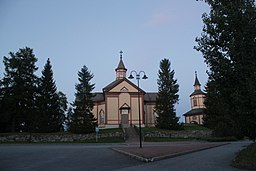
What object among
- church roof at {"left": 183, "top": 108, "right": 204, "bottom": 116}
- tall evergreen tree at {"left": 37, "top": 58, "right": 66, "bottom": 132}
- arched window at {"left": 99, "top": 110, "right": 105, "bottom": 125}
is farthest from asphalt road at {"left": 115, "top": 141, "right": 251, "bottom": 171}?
church roof at {"left": 183, "top": 108, "right": 204, "bottom": 116}

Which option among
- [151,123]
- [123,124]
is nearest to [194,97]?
[151,123]

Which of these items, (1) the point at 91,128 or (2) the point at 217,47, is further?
(1) the point at 91,128

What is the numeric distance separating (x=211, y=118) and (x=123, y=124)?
55.6ft

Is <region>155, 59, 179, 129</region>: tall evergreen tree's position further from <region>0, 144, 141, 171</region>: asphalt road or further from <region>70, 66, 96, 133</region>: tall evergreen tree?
<region>0, 144, 141, 171</region>: asphalt road

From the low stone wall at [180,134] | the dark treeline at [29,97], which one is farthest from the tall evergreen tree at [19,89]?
the low stone wall at [180,134]

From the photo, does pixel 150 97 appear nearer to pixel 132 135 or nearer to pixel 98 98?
pixel 98 98

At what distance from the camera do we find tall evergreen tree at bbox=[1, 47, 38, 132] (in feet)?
159

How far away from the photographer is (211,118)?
54.9m

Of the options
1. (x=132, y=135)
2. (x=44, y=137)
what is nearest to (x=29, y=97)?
(x=44, y=137)

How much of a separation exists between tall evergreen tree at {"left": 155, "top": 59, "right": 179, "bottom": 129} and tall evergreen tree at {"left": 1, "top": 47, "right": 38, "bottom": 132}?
2182 centimetres

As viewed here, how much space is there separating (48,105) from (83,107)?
569cm

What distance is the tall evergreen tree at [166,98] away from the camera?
5297 cm

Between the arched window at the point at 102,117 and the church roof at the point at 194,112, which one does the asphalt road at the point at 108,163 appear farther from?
the church roof at the point at 194,112

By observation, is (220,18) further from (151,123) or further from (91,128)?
(151,123)
